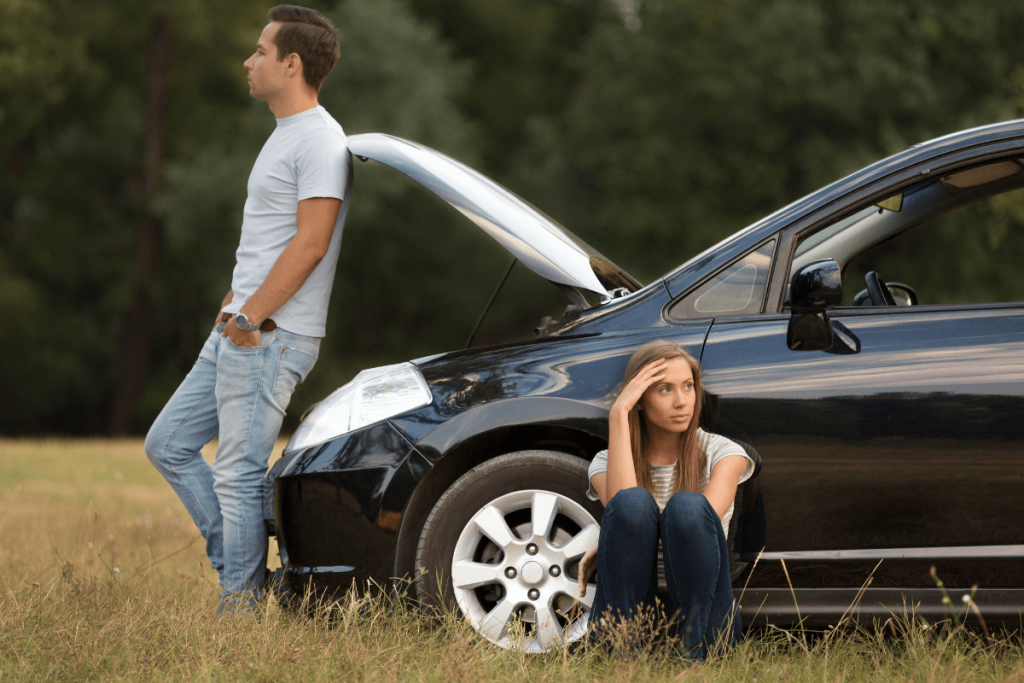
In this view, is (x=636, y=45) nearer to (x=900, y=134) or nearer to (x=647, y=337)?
(x=900, y=134)

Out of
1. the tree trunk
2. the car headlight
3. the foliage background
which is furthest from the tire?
the tree trunk

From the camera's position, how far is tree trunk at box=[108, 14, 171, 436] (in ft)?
78.4

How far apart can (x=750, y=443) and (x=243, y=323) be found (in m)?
1.76

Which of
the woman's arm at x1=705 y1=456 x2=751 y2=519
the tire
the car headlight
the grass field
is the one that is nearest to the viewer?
the grass field

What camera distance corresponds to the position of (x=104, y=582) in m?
3.78

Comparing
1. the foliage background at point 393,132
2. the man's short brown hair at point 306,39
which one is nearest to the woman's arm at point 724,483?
the man's short brown hair at point 306,39

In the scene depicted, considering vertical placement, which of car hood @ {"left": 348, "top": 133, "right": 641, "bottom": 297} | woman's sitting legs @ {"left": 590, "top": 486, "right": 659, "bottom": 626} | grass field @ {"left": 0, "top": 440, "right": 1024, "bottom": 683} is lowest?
grass field @ {"left": 0, "top": 440, "right": 1024, "bottom": 683}

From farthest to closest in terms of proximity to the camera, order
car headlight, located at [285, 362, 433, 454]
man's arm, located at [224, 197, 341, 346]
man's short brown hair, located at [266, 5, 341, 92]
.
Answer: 1. man's short brown hair, located at [266, 5, 341, 92]
2. man's arm, located at [224, 197, 341, 346]
3. car headlight, located at [285, 362, 433, 454]

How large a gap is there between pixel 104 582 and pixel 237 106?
76.7 ft

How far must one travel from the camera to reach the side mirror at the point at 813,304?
9.24 ft

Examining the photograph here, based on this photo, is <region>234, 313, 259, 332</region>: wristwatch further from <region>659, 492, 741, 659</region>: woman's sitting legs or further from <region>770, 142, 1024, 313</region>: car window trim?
<region>770, 142, 1024, 313</region>: car window trim

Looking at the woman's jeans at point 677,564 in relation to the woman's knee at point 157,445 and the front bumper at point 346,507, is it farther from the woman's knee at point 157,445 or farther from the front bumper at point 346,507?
the woman's knee at point 157,445

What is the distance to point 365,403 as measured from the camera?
10.7 feet

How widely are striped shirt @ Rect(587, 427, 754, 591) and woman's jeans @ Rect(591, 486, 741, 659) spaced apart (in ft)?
0.24
